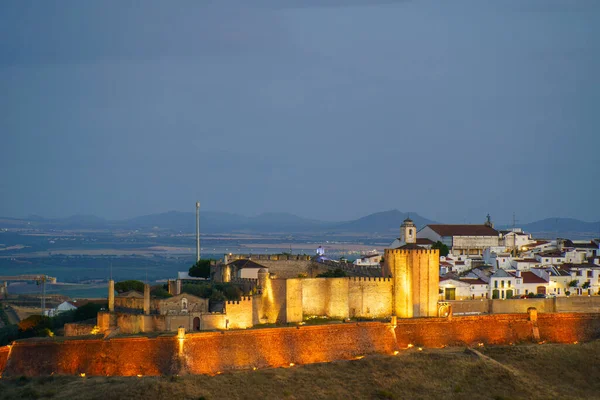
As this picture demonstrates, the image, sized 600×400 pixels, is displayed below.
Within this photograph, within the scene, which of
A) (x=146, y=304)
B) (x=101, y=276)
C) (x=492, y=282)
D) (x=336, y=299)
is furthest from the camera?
(x=101, y=276)

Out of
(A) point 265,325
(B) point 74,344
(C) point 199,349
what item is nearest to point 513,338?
(A) point 265,325

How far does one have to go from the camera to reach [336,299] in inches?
1987

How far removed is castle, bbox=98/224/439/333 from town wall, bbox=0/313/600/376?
2.32 meters

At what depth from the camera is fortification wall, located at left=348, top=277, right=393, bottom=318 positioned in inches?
2002

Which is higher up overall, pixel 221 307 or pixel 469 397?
pixel 221 307

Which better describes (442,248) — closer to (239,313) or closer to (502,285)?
(502,285)

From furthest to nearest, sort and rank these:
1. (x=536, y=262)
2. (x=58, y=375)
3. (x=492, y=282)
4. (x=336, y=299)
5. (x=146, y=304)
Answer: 1. (x=536, y=262)
2. (x=492, y=282)
3. (x=336, y=299)
4. (x=146, y=304)
5. (x=58, y=375)

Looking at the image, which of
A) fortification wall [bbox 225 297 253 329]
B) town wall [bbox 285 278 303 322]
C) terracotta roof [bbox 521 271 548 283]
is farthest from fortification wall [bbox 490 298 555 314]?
fortification wall [bbox 225 297 253 329]

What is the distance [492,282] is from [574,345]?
31.5ft

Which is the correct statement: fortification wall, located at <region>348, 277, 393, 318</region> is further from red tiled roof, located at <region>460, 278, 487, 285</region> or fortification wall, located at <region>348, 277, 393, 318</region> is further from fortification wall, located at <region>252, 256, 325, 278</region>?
red tiled roof, located at <region>460, 278, 487, 285</region>

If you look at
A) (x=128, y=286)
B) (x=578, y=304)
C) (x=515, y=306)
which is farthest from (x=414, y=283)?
(x=128, y=286)

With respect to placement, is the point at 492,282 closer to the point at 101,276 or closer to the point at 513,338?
the point at 513,338

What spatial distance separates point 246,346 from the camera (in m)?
43.0

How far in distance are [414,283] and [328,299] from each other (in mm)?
4258
